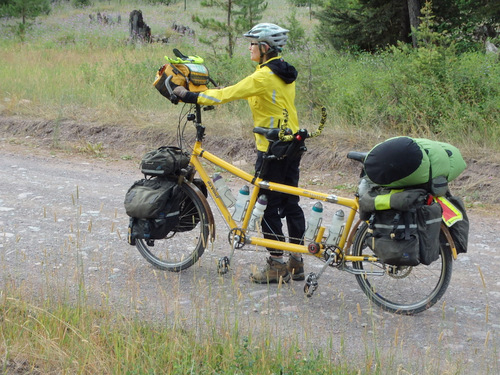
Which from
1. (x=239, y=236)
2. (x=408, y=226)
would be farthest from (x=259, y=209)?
(x=408, y=226)

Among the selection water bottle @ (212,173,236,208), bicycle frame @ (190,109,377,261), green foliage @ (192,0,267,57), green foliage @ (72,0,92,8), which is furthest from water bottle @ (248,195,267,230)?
green foliage @ (72,0,92,8)

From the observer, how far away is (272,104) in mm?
5082

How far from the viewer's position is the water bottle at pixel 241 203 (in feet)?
17.1

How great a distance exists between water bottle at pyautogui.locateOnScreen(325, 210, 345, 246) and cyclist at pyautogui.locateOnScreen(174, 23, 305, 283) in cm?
39

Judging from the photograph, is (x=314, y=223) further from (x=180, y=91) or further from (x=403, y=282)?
(x=180, y=91)

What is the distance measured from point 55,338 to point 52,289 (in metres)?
0.93

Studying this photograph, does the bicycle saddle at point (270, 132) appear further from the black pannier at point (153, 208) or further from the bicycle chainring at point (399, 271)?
the bicycle chainring at point (399, 271)

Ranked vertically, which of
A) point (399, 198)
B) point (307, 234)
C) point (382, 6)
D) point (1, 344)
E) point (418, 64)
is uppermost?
point (382, 6)

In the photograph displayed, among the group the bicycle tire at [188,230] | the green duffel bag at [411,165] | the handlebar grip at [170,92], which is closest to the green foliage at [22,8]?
the bicycle tire at [188,230]

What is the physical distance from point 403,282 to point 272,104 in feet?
5.85

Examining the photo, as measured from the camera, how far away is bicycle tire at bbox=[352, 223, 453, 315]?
466 cm

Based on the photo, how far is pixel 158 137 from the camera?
1034cm

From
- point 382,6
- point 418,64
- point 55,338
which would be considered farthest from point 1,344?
point 382,6

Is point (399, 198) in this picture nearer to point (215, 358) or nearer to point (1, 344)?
point (215, 358)
